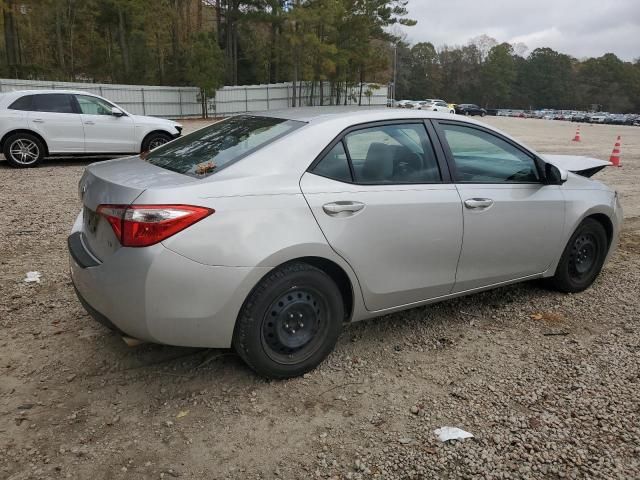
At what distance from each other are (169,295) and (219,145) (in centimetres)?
117

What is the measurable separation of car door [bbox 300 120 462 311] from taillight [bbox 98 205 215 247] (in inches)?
26.7

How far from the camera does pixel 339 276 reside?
3305mm

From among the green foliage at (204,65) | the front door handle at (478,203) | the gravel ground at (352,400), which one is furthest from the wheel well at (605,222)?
the green foliage at (204,65)

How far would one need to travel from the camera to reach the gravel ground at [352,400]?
2582 millimetres

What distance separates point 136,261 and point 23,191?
7143 mm

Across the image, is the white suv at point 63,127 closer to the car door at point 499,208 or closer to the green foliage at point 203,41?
the car door at point 499,208

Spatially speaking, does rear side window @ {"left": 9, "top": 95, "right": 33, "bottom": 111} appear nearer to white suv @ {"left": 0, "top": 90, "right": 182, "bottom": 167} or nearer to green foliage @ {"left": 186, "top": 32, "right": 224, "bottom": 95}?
white suv @ {"left": 0, "top": 90, "right": 182, "bottom": 167}

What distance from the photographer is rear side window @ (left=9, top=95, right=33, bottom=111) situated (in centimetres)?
1067

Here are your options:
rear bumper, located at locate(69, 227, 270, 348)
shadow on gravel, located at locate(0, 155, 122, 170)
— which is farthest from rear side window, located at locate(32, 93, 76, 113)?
rear bumper, located at locate(69, 227, 270, 348)

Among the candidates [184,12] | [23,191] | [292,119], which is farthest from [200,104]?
[292,119]

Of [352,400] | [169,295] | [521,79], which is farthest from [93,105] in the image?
[521,79]

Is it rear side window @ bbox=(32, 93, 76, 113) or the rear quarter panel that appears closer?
the rear quarter panel

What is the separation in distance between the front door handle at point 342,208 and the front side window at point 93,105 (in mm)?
9896

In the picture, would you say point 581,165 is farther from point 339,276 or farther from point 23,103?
point 23,103
